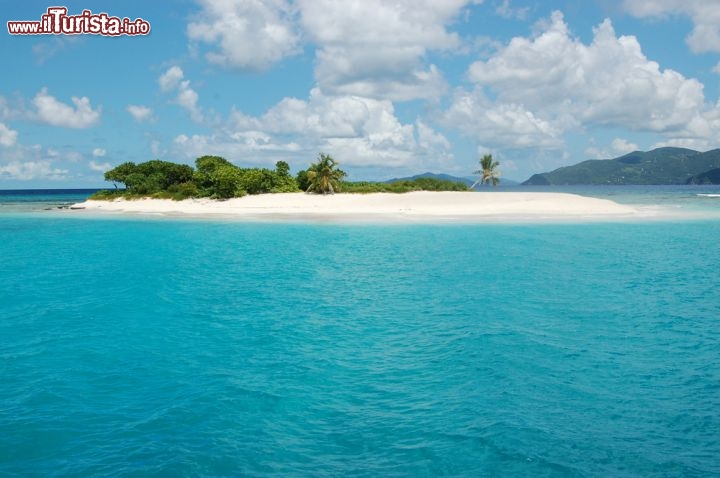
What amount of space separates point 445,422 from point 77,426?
7343mm

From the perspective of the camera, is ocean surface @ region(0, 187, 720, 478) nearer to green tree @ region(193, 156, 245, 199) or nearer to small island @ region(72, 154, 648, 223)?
small island @ region(72, 154, 648, 223)

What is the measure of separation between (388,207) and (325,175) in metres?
Result: 16.9

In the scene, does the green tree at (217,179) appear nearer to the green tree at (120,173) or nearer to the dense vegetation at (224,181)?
the dense vegetation at (224,181)

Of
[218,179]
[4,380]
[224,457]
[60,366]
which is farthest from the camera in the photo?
[218,179]

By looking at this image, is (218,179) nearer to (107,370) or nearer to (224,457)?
(107,370)

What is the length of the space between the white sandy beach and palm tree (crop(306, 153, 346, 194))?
2878 mm

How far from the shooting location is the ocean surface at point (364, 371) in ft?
31.0

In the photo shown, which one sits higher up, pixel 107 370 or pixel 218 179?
pixel 218 179

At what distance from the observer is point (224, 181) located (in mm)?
85000

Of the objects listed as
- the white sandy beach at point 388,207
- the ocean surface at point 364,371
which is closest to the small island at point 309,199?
the white sandy beach at point 388,207

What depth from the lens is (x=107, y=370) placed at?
13.9 meters

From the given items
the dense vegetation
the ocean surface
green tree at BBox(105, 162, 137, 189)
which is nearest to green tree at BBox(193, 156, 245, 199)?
the dense vegetation

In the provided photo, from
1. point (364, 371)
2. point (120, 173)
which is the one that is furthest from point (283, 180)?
point (364, 371)

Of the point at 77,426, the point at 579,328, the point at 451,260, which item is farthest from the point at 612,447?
the point at 451,260
